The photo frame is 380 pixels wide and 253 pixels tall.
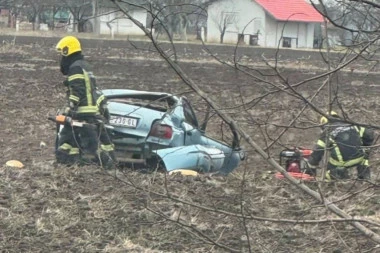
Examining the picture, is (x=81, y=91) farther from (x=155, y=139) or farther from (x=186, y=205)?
(x=186, y=205)

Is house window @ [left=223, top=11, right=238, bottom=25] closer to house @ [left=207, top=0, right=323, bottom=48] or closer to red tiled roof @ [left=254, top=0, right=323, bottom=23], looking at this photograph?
house @ [left=207, top=0, right=323, bottom=48]

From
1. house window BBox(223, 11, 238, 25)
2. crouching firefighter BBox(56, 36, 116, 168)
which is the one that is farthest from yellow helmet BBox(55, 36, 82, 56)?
house window BBox(223, 11, 238, 25)

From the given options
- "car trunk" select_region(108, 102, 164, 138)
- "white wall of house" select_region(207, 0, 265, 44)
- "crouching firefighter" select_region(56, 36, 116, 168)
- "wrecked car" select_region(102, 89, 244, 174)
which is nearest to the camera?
"white wall of house" select_region(207, 0, 265, 44)

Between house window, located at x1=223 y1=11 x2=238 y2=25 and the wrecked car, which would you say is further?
the wrecked car

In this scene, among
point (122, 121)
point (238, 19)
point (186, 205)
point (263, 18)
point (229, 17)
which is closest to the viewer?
point (186, 205)

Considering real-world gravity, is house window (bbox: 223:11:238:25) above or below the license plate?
above

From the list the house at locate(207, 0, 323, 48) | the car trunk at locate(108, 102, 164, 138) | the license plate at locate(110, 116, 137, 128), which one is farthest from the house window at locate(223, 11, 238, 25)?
the license plate at locate(110, 116, 137, 128)

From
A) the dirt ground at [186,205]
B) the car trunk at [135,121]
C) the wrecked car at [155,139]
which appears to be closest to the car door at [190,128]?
the wrecked car at [155,139]

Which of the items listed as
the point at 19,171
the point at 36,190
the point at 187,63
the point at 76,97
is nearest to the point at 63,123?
the point at 76,97

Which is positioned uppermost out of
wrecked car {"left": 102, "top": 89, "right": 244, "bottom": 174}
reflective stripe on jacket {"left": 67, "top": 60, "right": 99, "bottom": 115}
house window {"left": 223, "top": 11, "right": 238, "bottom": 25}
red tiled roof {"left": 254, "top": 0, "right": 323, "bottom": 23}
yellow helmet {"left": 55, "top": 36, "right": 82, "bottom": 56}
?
red tiled roof {"left": 254, "top": 0, "right": 323, "bottom": 23}

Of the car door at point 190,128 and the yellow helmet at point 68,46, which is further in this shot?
the yellow helmet at point 68,46

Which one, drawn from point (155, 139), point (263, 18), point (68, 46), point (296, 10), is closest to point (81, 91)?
point (68, 46)

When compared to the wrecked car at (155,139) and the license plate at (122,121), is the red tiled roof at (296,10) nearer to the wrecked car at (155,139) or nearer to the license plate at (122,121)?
the wrecked car at (155,139)

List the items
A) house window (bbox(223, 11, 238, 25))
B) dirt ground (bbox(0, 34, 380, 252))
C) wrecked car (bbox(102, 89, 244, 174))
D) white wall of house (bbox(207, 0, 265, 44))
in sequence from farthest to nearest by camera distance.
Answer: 1. wrecked car (bbox(102, 89, 244, 174))
2. house window (bbox(223, 11, 238, 25))
3. white wall of house (bbox(207, 0, 265, 44))
4. dirt ground (bbox(0, 34, 380, 252))
